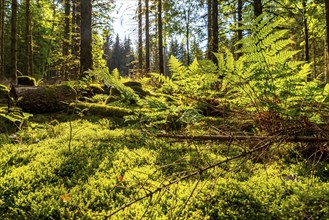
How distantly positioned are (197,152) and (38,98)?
6.76m

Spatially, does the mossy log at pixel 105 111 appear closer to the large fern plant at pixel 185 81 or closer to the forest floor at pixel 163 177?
the forest floor at pixel 163 177

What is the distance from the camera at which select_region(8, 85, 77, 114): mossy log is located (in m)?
7.23

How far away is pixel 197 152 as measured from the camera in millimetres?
1882

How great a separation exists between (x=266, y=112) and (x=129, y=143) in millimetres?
3090

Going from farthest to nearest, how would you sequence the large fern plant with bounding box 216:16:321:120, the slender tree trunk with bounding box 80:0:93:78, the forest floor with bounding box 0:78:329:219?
the slender tree trunk with bounding box 80:0:93:78, the forest floor with bounding box 0:78:329:219, the large fern plant with bounding box 216:16:321:120

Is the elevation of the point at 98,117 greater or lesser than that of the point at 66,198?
greater

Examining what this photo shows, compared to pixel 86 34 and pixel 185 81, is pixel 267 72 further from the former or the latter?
pixel 86 34

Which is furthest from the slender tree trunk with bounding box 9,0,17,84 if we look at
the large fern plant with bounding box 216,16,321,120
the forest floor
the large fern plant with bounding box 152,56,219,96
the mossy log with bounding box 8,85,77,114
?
the large fern plant with bounding box 216,16,321,120

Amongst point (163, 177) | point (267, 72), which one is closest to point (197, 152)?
point (267, 72)

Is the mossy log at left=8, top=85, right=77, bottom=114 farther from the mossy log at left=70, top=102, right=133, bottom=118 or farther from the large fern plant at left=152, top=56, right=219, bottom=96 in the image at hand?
the large fern plant at left=152, top=56, right=219, bottom=96

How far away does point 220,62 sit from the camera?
140 cm

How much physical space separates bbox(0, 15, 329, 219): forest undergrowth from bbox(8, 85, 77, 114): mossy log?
2447mm

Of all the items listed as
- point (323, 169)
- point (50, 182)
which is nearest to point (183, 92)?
point (50, 182)

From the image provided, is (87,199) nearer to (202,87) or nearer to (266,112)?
(202,87)
